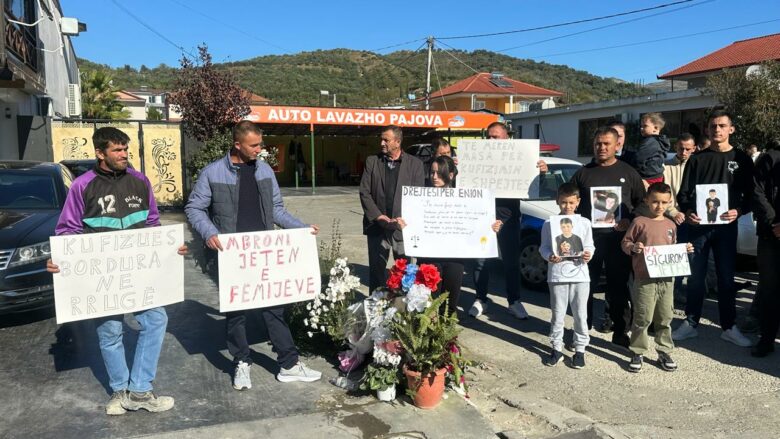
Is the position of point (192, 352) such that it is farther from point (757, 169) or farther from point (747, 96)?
point (747, 96)

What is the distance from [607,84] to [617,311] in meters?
88.6

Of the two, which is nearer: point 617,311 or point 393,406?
point 393,406

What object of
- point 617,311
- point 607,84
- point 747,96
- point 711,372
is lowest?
point 711,372

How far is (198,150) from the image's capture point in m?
16.3

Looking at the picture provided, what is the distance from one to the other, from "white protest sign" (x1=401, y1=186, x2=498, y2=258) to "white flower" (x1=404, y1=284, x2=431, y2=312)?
92cm

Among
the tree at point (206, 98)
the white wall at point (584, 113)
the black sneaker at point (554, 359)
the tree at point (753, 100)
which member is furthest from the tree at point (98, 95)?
the black sneaker at point (554, 359)

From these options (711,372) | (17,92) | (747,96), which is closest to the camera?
(711,372)

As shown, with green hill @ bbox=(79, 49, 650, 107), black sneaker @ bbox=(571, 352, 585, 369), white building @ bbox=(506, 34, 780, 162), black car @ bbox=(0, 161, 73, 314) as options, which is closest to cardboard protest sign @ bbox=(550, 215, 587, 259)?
black sneaker @ bbox=(571, 352, 585, 369)

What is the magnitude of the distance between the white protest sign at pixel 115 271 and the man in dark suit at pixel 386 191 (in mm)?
1707

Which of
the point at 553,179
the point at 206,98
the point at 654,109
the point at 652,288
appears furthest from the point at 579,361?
the point at 654,109

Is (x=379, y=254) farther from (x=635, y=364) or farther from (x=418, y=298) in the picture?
(x=635, y=364)

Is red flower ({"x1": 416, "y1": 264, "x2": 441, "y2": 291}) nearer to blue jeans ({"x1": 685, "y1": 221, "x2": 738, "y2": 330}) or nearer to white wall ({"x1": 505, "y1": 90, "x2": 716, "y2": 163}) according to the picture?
blue jeans ({"x1": 685, "y1": 221, "x2": 738, "y2": 330})

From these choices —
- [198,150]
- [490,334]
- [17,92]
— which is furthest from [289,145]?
[490,334]

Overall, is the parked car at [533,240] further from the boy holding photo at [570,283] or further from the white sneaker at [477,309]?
the boy holding photo at [570,283]
